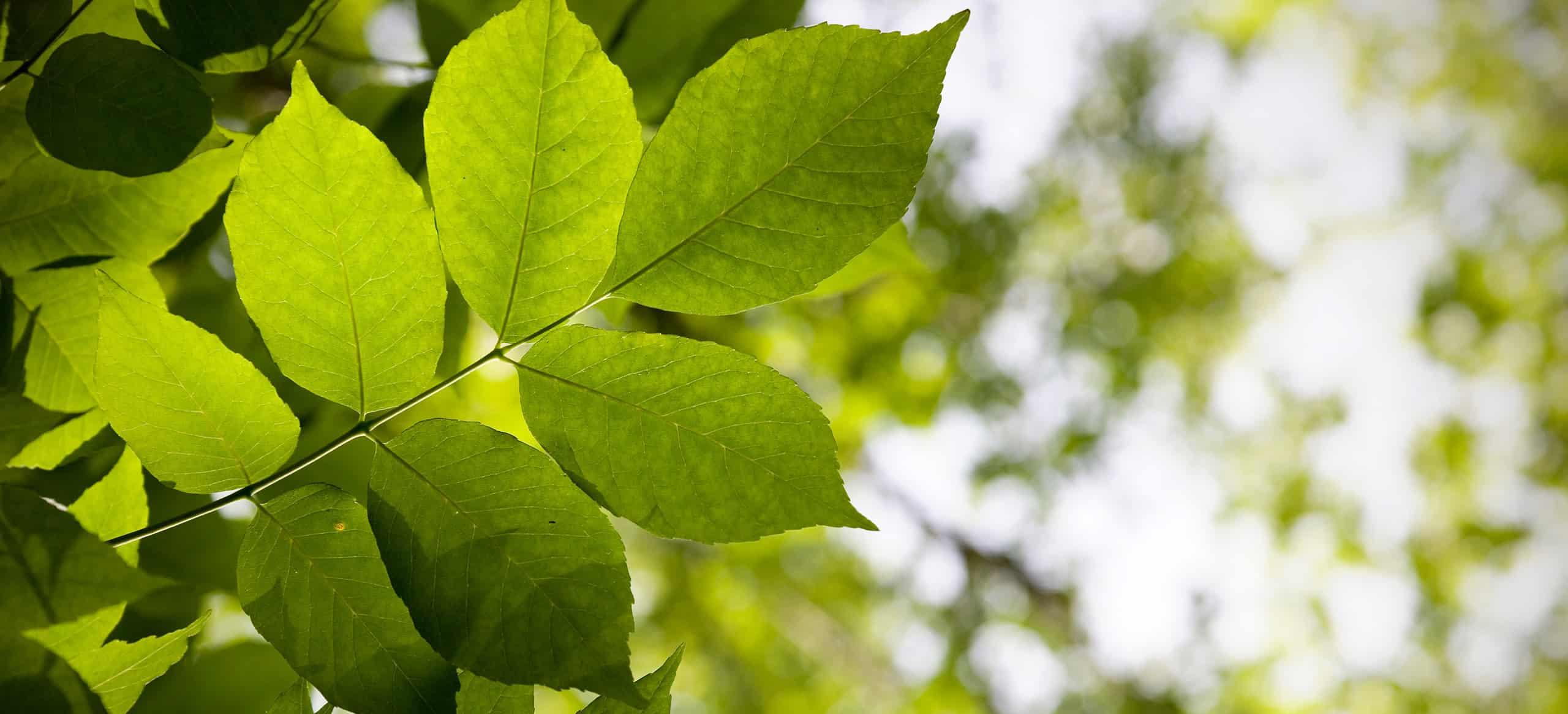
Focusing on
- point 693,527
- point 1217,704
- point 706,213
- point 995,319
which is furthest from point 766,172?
point 1217,704

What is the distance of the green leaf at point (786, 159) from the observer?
0.29 meters

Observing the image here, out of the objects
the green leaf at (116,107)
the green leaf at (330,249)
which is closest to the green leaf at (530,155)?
the green leaf at (330,249)

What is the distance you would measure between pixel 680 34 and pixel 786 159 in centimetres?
24

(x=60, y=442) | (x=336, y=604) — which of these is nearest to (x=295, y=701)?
(x=336, y=604)

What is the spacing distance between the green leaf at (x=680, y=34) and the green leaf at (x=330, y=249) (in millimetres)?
240

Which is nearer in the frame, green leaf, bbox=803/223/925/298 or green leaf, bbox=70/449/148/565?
green leaf, bbox=70/449/148/565

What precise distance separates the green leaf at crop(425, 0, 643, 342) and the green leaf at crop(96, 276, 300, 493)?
8 centimetres

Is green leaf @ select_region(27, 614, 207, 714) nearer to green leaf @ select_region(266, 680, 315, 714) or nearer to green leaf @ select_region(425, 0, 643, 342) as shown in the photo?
green leaf @ select_region(266, 680, 315, 714)

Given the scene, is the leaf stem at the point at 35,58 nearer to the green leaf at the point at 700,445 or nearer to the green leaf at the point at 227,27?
the green leaf at the point at 227,27

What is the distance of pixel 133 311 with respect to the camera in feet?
0.93

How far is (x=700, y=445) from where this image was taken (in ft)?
→ 1.03

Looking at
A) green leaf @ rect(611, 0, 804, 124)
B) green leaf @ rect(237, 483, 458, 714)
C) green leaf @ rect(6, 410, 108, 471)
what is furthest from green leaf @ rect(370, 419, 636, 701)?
green leaf @ rect(611, 0, 804, 124)

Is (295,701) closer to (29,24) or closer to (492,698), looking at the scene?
(492,698)

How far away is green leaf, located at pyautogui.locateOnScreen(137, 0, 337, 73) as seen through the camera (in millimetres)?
340
